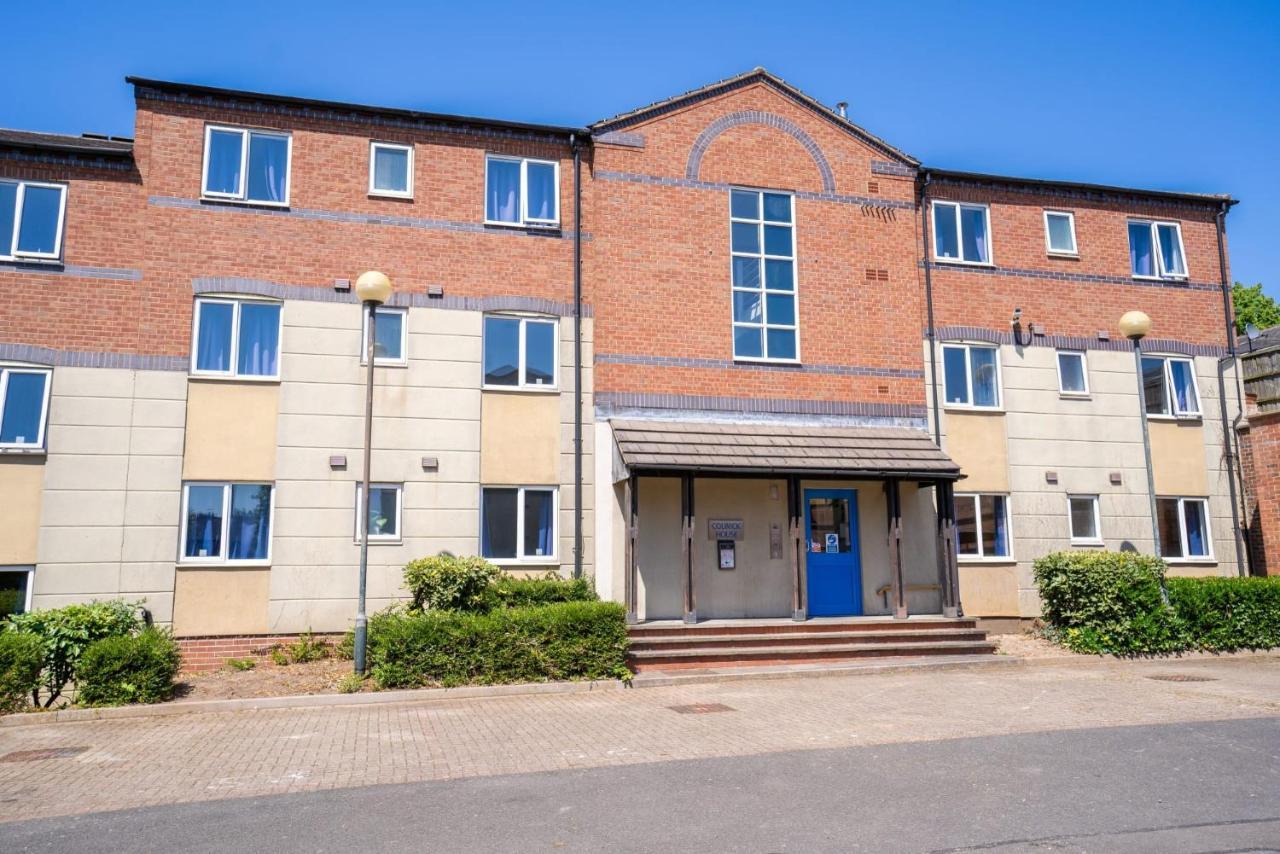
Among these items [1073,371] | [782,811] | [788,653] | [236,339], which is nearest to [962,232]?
[1073,371]

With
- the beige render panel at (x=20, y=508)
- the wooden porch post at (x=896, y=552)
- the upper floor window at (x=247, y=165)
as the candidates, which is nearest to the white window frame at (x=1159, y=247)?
the wooden porch post at (x=896, y=552)

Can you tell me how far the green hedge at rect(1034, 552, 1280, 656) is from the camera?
14883mm

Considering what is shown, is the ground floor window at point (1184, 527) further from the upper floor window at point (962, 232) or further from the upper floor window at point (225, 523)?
the upper floor window at point (225, 523)

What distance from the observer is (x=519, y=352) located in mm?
15789

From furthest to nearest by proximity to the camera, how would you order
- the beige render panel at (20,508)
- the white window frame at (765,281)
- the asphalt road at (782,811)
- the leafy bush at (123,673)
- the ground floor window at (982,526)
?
the ground floor window at (982,526) < the white window frame at (765,281) < the beige render panel at (20,508) < the leafy bush at (123,673) < the asphalt road at (782,811)

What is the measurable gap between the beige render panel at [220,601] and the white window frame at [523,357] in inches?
183

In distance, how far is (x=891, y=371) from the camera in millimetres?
17172

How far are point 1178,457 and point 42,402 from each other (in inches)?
794

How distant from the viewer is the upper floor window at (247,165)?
14984 millimetres

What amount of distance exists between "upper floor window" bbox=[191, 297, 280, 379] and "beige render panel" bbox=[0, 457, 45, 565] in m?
2.65

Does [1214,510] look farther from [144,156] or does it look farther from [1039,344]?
[144,156]

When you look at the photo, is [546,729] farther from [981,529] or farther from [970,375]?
[970,375]

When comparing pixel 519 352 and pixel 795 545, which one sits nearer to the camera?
pixel 795 545

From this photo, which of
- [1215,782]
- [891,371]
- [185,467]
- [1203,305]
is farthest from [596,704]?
[1203,305]
